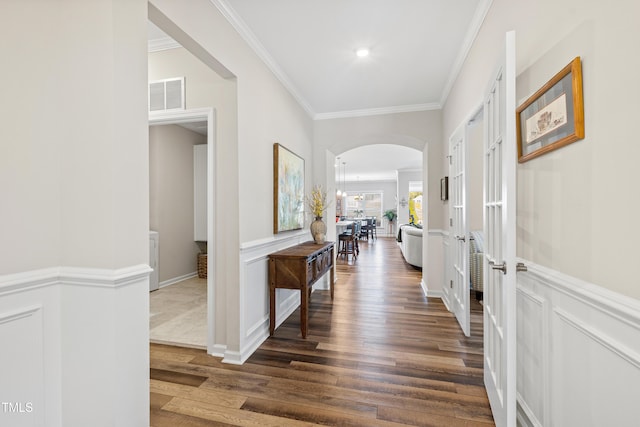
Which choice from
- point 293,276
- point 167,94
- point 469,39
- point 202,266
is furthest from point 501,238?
point 202,266

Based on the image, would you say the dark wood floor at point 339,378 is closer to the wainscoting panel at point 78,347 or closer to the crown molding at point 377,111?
the wainscoting panel at point 78,347

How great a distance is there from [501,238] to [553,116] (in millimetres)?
624

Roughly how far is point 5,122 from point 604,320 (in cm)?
235

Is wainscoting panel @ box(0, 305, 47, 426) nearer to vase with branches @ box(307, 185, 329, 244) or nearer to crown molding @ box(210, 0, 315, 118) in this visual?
crown molding @ box(210, 0, 315, 118)

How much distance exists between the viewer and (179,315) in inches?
132

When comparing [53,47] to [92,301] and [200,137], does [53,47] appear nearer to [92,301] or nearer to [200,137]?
[92,301]

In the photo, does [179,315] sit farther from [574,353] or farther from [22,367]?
[574,353]

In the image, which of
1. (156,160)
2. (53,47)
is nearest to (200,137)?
(156,160)

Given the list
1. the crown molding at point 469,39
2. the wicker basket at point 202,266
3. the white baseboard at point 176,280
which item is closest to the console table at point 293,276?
the crown molding at point 469,39

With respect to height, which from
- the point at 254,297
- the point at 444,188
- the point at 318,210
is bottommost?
the point at 254,297

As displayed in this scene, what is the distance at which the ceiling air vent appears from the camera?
269 cm

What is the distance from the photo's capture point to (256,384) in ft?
6.75

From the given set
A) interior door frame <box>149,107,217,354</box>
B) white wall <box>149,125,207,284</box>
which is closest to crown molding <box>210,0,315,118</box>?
interior door frame <box>149,107,217,354</box>

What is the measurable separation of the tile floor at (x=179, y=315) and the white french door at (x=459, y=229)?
8.35 feet
